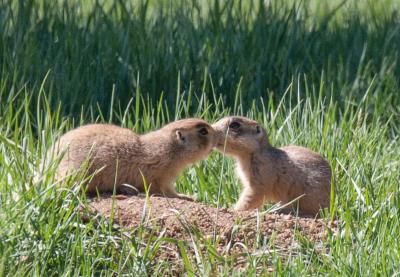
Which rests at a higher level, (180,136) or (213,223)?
(180,136)

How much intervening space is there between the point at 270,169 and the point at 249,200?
26 centimetres

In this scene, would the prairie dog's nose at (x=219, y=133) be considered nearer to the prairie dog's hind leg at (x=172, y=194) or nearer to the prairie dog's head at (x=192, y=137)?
the prairie dog's head at (x=192, y=137)

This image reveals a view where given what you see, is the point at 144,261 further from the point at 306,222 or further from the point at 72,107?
the point at 72,107

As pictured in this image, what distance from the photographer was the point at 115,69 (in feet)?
26.2

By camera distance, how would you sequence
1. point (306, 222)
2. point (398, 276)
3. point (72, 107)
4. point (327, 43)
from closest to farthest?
point (398, 276), point (306, 222), point (72, 107), point (327, 43)

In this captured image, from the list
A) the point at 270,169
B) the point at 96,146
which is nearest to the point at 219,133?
the point at 270,169

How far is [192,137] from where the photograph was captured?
6035mm

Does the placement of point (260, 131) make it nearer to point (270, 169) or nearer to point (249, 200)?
point (270, 169)

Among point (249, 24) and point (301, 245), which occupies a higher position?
point (249, 24)

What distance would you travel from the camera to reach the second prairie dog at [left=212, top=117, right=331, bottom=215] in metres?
5.98

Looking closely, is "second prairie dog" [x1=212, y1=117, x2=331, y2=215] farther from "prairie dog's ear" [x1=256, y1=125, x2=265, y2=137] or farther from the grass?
the grass

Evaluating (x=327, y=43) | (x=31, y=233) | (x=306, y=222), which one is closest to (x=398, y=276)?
(x=306, y=222)

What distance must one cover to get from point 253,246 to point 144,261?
1.95 ft

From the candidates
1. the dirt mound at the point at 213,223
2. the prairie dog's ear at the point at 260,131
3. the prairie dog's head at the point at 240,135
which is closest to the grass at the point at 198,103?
the dirt mound at the point at 213,223
